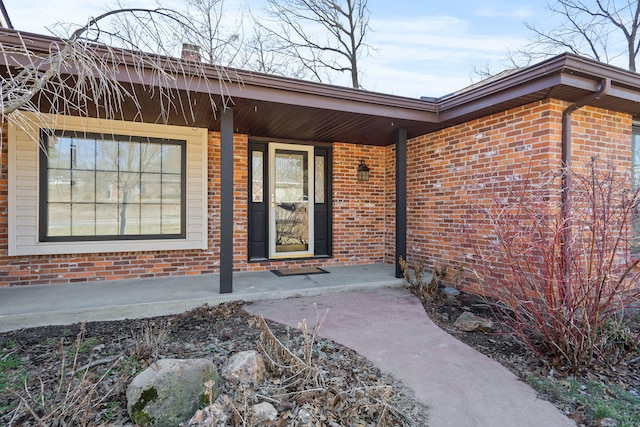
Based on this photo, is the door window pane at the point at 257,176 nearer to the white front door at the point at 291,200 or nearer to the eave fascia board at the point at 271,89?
the white front door at the point at 291,200

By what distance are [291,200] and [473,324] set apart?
3619 millimetres

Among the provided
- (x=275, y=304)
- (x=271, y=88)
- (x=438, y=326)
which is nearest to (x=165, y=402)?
(x=275, y=304)

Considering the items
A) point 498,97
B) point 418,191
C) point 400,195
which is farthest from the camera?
point 418,191

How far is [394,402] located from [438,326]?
1.63 metres

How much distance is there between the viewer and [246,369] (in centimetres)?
230

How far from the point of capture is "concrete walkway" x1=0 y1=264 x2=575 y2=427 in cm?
218

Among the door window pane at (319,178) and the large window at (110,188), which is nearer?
the large window at (110,188)

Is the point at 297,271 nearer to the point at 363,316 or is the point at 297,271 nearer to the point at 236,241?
the point at 236,241

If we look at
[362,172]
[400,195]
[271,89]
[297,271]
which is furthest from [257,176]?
[400,195]

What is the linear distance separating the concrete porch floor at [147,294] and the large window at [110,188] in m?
0.74

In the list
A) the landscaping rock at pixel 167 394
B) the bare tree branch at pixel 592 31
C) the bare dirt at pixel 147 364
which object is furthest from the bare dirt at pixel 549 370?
the bare tree branch at pixel 592 31

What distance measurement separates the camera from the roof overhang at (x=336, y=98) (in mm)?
3285

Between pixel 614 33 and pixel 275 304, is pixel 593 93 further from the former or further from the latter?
pixel 614 33

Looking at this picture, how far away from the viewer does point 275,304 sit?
13.6ft
